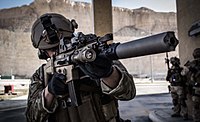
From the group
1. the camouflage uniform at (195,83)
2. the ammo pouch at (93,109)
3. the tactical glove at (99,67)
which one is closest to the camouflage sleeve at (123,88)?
the tactical glove at (99,67)

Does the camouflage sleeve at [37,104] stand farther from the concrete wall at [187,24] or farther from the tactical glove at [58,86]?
the concrete wall at [187,24]

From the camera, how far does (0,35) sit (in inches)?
890

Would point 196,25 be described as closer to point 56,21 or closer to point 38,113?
point 56,21

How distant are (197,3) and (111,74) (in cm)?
344

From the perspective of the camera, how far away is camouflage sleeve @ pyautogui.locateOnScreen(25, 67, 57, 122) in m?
1.24

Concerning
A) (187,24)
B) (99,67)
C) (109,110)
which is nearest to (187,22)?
(187,24)

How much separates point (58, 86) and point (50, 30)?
0.34 m

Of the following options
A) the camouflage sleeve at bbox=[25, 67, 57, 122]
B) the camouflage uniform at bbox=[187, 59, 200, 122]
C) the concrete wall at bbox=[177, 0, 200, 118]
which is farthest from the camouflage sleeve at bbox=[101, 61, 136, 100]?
the concrete wall at bbox=[177, 0, 200, 118]

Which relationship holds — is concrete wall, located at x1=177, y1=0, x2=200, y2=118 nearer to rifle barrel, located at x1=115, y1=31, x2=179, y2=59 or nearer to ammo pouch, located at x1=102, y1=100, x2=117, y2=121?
ammo pouch, located at x1=102, y1=100, x2=117, y2=121

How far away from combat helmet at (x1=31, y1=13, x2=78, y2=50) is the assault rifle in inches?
4.1

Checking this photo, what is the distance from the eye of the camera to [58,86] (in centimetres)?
114

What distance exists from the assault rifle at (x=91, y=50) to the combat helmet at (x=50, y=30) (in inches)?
4.1

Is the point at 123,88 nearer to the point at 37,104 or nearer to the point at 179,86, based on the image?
the point at 37,104

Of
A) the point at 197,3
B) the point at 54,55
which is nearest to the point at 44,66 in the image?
the point at 54,55
